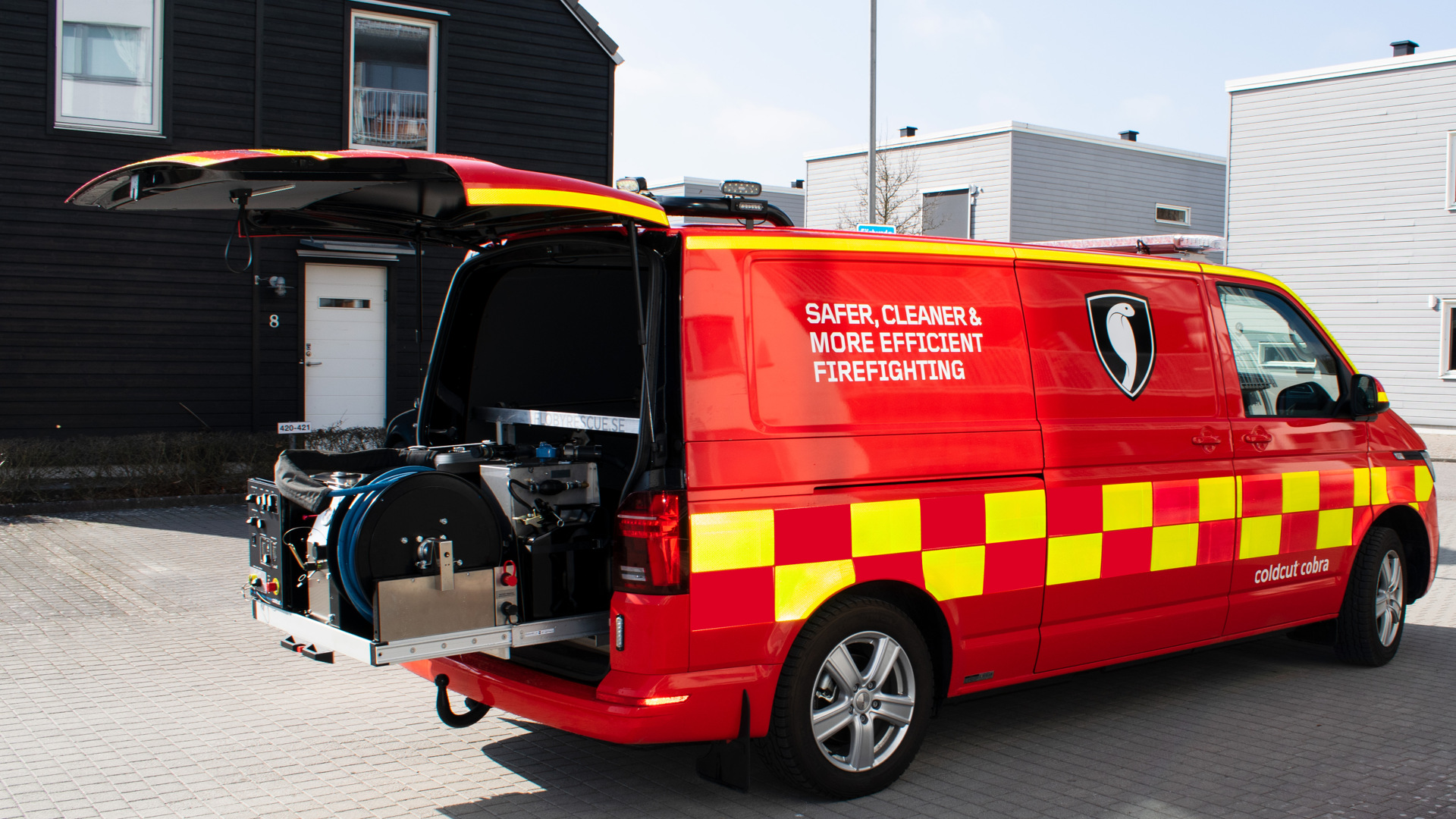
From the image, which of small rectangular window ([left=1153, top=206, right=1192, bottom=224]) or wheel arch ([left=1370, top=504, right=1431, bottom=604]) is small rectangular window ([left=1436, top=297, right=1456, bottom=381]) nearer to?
small rectangular window ([left=1153, top=206, right=1192, bottom=224])

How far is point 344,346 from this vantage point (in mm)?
15750

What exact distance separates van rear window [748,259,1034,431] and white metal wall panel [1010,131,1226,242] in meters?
24.5

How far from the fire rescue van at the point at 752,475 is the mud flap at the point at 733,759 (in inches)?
0.6

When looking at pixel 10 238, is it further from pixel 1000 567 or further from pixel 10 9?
pixel 1000 567

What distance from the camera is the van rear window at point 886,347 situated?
4.22 m

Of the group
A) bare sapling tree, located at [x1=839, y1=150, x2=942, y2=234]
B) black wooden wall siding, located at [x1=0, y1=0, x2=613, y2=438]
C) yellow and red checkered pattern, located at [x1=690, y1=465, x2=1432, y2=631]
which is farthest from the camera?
bare sapling tree, located at [x1=839, y1=150, x2=942, y2=234]

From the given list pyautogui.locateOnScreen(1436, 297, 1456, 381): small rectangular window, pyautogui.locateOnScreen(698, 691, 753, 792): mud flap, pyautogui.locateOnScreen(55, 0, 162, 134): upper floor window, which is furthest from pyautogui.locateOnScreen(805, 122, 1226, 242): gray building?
pyautogui.locateOnScreen(698, 691, 753, 792): mud flap

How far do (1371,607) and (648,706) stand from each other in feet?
14.0

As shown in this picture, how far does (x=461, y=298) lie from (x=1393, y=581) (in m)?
5.04

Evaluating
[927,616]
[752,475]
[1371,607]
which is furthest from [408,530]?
[1371,607]

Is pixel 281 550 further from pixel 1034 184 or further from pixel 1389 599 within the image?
pixel 1034 184

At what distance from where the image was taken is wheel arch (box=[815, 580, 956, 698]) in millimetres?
4422

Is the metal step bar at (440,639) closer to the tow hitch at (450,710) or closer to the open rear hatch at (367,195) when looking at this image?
the tow hitch at (450,710)

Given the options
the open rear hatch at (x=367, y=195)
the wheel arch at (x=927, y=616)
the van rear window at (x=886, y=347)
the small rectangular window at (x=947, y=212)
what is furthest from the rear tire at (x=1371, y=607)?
the small rectangular window at (x=947, y=212)
